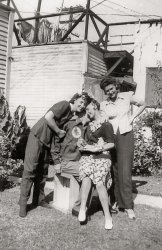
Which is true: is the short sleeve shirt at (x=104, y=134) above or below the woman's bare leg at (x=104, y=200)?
above

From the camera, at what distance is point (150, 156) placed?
9.26 metres

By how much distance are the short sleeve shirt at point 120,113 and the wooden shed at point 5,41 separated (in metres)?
6.85

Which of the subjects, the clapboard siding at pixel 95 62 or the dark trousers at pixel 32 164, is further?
the clapboard siding at pixel 95 62

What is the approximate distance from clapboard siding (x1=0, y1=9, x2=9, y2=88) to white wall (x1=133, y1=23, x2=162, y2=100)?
14.4 ft

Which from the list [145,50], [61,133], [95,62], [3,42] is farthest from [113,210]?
[95,62]

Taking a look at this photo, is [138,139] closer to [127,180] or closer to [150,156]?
[150,156]

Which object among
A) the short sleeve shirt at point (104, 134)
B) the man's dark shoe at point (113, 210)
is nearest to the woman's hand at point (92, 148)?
the short sleeve shirt at point (104, 134)

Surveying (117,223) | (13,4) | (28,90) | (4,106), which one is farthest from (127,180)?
(13,4)

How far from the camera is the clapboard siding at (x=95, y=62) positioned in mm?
13791

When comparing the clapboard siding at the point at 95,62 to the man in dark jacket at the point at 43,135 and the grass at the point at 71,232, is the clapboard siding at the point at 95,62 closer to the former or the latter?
the man in dark jacket at the point at 43,135

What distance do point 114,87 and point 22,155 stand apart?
5.40 metres

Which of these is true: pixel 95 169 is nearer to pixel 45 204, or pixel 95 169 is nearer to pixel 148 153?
pixel 45 204

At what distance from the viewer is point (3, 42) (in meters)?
11.6

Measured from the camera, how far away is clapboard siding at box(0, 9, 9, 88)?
11492 millimetres
